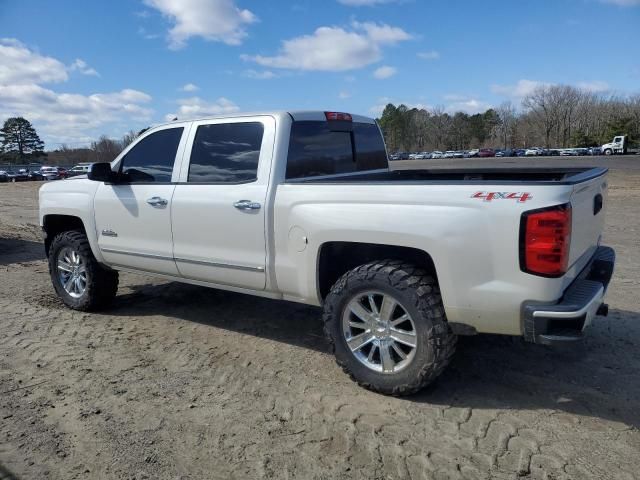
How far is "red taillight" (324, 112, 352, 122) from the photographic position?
4.61 meters

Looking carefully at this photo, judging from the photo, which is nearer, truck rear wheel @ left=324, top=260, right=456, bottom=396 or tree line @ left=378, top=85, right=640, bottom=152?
truck rear wheel @ left=324, top=260, right=456, bottom=396

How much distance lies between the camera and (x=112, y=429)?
3242mm

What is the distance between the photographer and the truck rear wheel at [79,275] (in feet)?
17.9

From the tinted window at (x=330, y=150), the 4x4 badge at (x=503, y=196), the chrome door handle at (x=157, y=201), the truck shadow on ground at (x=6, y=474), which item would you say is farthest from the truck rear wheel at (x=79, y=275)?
the 4x4 badge at (x=503, y=196)

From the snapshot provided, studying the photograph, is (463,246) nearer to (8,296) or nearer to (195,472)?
(195,472)

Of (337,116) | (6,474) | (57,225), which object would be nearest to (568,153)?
(337,116)

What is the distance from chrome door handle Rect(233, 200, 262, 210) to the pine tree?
10717 cm

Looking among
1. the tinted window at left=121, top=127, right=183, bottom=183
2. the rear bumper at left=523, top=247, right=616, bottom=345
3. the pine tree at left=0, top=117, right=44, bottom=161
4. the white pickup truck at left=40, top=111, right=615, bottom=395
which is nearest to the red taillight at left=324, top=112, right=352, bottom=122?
the white pickup truck at left=40, top=111, right=615, bottom=395

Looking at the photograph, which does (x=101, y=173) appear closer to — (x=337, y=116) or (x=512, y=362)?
(x=337, y=116)

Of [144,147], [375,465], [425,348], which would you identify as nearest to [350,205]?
[425,348]

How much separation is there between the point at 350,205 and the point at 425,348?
3.52ft

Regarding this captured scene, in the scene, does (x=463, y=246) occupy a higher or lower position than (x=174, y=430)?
higher

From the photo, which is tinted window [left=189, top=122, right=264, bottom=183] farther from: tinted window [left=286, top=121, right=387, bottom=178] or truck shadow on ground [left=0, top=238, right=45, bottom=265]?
truck shadow on ground [left=0, top=238, right=45, bottom=265]

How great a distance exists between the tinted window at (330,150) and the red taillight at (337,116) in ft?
0.26
